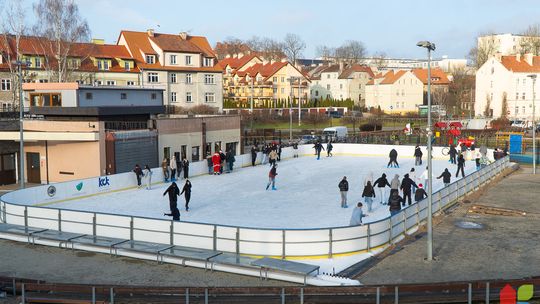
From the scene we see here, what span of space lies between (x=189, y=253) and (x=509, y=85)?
246 feet

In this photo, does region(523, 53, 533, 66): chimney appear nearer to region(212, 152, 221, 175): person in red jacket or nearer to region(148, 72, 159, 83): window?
region(148, 72, 159, 83): window

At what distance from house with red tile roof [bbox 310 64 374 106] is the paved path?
264 feet

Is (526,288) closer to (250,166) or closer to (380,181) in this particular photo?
(380,181)

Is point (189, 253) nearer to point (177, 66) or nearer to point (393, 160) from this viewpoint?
point (393, 160)

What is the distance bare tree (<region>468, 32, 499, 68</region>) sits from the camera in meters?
108

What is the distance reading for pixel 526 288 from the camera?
11.6 meters

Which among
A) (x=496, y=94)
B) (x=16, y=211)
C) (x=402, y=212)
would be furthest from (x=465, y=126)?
(x=16, y=211)

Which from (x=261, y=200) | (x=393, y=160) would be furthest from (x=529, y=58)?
(x=261, y=200)

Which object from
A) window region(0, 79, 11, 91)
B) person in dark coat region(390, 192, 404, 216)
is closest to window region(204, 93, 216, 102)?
window region(0, 79, 11, 91)

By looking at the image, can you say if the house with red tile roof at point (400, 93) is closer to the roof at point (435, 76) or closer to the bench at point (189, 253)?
the roof at point (435, 76)

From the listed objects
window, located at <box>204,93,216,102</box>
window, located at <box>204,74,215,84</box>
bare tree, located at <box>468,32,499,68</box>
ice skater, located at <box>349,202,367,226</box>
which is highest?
bare tree, located at <box>468,32,499,68</box>

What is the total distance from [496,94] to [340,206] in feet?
220

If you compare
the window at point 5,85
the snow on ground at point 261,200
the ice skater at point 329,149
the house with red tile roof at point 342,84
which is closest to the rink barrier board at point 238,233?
the snow on ground at point 261,200

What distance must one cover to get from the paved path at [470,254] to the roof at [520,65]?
64018 mm
